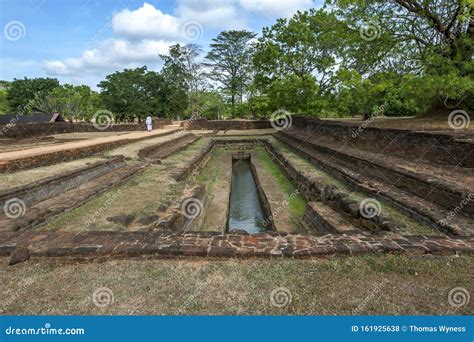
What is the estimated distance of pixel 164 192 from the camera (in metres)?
7.06

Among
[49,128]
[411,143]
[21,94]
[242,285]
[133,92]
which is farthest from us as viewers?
[21,94]

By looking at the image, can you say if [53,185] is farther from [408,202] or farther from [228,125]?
[228,125]

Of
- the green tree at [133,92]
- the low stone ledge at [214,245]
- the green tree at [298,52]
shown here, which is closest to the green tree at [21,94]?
the green tree at [133,92]

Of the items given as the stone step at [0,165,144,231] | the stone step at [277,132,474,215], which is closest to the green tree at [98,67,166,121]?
the stone step at [0,165,144,231]

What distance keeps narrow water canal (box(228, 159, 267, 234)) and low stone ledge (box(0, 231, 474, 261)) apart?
464 cm

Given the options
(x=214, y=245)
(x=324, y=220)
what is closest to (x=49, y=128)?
(x=324, y=220)

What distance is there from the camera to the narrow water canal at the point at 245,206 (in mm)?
8859

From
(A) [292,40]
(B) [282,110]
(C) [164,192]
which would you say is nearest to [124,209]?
(C) [164,192]

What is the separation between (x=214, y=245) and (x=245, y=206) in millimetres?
7361

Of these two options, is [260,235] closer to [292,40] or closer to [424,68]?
[424,68]

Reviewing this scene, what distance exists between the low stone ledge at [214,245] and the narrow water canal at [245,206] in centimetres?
464

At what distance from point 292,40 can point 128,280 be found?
21.6 m

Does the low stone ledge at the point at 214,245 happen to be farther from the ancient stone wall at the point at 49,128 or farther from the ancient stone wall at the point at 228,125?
the ancient stone wall at the point at 228,125

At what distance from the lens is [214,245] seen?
3.60m
